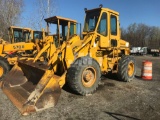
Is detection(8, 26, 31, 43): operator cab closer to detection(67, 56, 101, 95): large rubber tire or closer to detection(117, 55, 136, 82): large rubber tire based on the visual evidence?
detection(117, 55, 136, 82): large rubber tire

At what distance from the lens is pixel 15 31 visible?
47.8 feet

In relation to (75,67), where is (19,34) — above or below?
above

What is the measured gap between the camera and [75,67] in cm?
692

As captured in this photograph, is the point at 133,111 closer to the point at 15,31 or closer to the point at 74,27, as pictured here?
the point at 74,27

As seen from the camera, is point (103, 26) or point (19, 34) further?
point (19, 34)

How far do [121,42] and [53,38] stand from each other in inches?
126

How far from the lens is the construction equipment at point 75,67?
594 centimetres

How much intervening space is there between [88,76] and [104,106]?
139cm

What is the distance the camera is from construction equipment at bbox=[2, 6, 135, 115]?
5.94m

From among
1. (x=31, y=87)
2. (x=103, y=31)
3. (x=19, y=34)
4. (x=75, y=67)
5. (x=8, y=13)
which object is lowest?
(x=31, y=87)

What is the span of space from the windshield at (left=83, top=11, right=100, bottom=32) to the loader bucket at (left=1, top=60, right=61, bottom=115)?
9.30 ft

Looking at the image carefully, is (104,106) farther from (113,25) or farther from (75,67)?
(113,25)

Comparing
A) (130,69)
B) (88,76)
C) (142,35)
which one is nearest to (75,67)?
(88,76)

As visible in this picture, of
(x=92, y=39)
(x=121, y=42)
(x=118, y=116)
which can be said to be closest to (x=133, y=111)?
(x=118, y=116)
